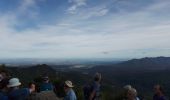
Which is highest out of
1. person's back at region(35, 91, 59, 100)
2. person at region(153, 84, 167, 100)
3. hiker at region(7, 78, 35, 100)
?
hiker at region(7, 78, 35, 100)

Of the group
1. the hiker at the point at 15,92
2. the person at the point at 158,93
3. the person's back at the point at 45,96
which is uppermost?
the hiker at the point at 15,92

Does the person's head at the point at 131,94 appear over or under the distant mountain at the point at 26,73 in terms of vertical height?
under

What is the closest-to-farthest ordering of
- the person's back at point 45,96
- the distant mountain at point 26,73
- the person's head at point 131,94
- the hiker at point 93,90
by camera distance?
1. the person's head at point 131,94
2. the person's back at point 45,96
3. the hiker at point 93,90
4. the distant mountain at point 26,73

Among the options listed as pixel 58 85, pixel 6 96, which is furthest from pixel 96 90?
pixel 58 85

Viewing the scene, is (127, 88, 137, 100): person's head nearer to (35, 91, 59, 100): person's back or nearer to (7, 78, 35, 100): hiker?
(35, 91, 59, 100): person's back

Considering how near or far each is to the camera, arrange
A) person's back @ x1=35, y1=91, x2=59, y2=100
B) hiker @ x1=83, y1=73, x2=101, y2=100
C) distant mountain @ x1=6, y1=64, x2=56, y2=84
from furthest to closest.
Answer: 1. distant mountain @ x1=6, y1=64, x2=56, y2=84
2. hiker @ x1=83, y1=73, x2=101, y2=100
3. person's back @ x1=35, y1=91, x2=59, y2=100

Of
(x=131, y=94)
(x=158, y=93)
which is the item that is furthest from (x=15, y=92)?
(x=158, y=93)

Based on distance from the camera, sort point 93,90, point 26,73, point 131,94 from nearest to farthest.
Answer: point 131,94
point 93,90
point 26,73

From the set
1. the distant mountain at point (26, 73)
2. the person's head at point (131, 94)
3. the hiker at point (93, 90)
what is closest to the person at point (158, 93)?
the hiker at point (93, 90)

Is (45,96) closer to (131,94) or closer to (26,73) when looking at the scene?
(131,94)

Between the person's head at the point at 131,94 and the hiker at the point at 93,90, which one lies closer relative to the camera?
the person's head at the point at 131,94

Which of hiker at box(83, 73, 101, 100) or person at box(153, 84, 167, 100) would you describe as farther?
hiker at box(83, 73, 101, 100)

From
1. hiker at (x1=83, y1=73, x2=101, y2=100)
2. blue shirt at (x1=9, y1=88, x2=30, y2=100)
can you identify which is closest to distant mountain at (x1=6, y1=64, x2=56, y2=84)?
hiker at (x1=83, y1=73, x2=101, y2=100)

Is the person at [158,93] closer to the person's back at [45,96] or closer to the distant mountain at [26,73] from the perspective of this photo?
the person's back at [45,96]
